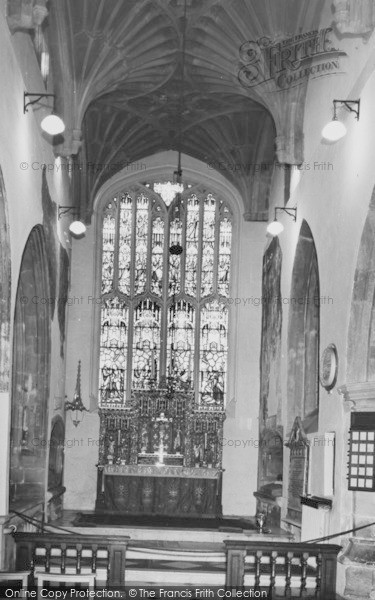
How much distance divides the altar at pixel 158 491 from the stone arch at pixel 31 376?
4.69m

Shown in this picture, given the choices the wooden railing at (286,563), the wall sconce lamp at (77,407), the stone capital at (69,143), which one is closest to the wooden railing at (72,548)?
the wooden railing at (286,563)

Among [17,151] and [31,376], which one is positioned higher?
[17,151]

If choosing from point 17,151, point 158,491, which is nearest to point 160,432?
point 158,491

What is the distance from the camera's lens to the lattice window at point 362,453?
12.7 metres

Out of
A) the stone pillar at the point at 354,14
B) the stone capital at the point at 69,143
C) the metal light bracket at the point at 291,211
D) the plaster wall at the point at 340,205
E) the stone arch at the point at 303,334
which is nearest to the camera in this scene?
the stone pillar at the point at 354,14

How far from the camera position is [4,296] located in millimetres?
13766

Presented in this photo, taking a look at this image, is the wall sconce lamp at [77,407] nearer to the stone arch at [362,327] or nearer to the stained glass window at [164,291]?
the stained glass window at [164,291]

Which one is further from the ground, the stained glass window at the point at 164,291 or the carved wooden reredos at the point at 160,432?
the stained glass window at the point at 164,291

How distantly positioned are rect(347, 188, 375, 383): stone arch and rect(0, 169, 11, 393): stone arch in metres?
4.57

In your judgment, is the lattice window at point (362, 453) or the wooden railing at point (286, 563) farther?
the lattice window at point (362, 453)

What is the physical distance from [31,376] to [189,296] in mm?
7668

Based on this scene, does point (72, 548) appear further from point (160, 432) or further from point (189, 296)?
point (189, 296)

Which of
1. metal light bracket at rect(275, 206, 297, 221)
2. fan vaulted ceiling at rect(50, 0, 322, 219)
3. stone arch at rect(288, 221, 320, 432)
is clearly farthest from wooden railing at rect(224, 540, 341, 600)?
fan vaulted ceiling at rect(50, 0, 322, 219)

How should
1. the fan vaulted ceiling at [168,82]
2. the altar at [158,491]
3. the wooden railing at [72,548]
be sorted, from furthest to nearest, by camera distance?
the altar at [158,491] < the fan vaulted ceiling at [168,82] < the wooden railing at [72,548]
